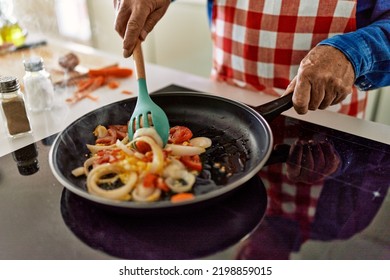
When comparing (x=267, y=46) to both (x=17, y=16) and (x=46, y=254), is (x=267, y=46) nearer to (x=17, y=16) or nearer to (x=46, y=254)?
(x=46, y=254)

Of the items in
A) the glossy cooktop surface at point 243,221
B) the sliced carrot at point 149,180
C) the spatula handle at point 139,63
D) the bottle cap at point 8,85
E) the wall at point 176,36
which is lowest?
the wall at point 176,36

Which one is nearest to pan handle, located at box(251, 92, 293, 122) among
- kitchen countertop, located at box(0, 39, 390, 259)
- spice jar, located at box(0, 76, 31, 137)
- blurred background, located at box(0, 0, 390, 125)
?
kitchen countertop, located at box(0, 39, 390, 259)

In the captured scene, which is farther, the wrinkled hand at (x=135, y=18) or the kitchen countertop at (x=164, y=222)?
the wrinkled hand at (x=135, y=18)

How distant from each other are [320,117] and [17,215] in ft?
2.28

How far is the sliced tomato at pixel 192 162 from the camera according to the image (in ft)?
2.48

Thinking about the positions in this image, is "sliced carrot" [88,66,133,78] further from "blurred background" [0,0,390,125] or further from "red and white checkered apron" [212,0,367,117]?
"blurred background" [0,0,390,125]

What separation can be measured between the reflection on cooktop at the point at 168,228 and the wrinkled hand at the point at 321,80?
0.74 ft

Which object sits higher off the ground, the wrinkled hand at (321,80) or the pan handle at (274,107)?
the wrinkled hand at (321,80)

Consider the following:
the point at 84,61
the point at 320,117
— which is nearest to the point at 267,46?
the point at 320,117

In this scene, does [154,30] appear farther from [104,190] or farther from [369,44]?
[104,190]

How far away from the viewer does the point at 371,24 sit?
96cm

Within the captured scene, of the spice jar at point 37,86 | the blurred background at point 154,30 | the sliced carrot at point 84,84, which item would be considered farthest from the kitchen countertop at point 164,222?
the blurred background at point 154,30

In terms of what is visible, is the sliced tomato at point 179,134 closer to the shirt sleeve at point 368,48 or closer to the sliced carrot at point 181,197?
the sliced carrot at point 181,197
